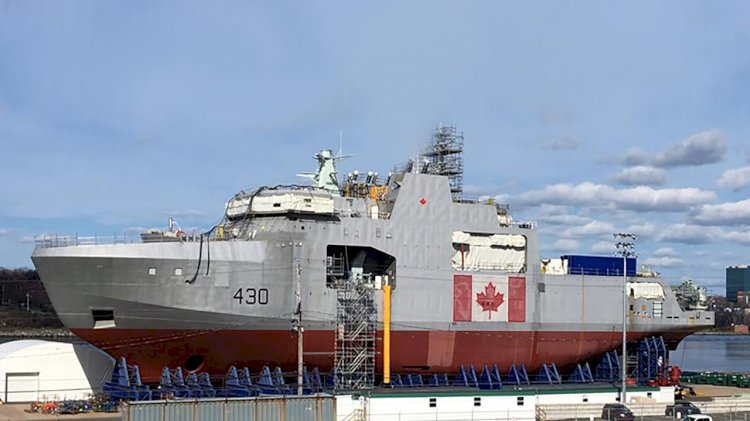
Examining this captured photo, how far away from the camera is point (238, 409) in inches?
1364

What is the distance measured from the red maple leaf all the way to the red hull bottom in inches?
51.8

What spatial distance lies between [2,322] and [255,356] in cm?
12980

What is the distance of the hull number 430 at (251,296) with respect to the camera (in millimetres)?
39812

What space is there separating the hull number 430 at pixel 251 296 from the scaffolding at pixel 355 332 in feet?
12.2

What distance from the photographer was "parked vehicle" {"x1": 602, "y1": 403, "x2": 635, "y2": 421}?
39.8m

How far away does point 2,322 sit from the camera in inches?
6093

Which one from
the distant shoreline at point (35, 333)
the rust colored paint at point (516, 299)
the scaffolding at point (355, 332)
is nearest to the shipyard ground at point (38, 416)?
the scaffolding at point (355, 332)

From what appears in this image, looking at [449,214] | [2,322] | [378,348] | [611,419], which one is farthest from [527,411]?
[2,322]

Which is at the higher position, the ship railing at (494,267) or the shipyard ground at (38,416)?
the ship railing at (494,267)

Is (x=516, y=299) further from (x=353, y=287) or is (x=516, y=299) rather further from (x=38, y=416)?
(x=38, y=416)

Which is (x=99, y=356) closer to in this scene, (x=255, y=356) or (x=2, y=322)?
(x=255, y=356)

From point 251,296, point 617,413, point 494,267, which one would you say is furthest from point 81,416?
point 617,413

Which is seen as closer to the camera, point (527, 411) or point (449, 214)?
point (527, 411)

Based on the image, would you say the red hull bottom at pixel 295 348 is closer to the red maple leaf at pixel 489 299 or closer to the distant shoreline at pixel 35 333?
the red maple leaf at pixel 489 299
